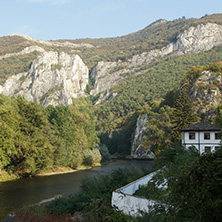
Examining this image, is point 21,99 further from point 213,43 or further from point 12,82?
point 213,43

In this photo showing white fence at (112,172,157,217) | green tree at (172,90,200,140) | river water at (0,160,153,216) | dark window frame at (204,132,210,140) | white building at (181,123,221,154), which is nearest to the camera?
white fence at (112,172,157,217)

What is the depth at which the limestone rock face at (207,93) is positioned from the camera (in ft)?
201

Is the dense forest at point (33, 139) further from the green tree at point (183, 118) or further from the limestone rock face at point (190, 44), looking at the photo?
the limestone rock face at point (190, 44)

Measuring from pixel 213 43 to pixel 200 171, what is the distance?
18687 centimetres

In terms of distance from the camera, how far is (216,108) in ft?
187

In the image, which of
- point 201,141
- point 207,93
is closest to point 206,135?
point 201,141

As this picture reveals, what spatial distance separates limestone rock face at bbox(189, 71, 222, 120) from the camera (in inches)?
2409

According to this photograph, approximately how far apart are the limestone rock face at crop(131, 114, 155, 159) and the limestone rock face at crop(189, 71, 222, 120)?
2144 centimetres

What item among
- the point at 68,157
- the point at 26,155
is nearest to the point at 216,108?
the point at 68,157

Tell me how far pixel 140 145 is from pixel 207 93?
1133 inches

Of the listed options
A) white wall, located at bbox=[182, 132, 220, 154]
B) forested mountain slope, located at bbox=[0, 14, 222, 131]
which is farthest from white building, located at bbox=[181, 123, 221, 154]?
forested mountain slope, located at bbox=[0, 14, 222, 131]

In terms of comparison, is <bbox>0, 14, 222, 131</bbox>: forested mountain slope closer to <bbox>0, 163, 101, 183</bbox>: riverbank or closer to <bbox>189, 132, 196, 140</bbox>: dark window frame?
<bbox>0, 163, 101, 183</bbox>: riverbank

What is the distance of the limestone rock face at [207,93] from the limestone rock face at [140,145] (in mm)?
21438

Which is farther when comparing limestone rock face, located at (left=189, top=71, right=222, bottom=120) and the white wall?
limestone rock face, located at (left=189, top=71, right=222, bottom=120)
